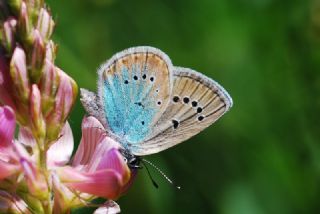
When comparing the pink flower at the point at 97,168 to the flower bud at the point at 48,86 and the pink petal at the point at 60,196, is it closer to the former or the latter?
the pink petal at the point at 60,196

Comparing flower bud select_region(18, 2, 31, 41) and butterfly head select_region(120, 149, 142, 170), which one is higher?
flower bud select_region(18, 2, 31, 41)

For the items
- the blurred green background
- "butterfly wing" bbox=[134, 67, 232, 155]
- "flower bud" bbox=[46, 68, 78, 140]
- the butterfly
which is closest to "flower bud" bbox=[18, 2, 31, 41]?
"flower bud" bbox=[46, 68, 78, 140]

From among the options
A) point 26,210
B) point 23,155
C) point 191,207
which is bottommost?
point 191,207

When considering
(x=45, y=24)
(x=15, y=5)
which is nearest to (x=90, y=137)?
(x=45, y=24)

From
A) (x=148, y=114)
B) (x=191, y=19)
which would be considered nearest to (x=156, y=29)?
(x=191, y=19)

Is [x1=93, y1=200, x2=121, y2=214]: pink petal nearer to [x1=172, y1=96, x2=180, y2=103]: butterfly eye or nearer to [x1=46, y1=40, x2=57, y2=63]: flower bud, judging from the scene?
[x1=172, y1=96, x2=180, y2=103]: butterfly eye

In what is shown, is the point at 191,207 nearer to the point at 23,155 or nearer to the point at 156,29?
the point at 156,29
